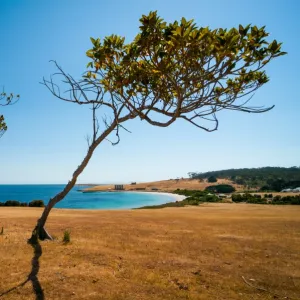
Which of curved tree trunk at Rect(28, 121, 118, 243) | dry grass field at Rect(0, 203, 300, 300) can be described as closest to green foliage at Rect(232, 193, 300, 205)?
dry grass field at Rect(0, 203, 300, 300)

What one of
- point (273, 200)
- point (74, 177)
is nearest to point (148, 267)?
point (74, 177)

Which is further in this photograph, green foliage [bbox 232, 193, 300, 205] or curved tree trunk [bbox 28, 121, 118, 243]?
green foliage [bbox 232, 193, 300, 205]

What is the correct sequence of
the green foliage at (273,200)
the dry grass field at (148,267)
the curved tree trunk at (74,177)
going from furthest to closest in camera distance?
the green foliage at (273,200)
the curved tree trunk at (74,177)
the dry grass field at (148,267)

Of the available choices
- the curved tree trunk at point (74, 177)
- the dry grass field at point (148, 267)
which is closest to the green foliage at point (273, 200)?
the dry grass field at point (148, 267)

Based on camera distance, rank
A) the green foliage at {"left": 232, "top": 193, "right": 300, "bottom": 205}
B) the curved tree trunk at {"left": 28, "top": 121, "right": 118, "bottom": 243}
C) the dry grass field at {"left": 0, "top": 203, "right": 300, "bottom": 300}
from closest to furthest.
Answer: the dry grass field at {"left": 0, "top": 203, "right": 300, "bottom": 300}
the curved tree trunk at {"left": 28, "top": 121, "right": 118, "bottom": 243}
the green foliage at {"left": 232, "top": 193, "right": 300, "bottom": 205}

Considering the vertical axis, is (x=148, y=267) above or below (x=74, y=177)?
below

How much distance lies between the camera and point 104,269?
870 centimetres

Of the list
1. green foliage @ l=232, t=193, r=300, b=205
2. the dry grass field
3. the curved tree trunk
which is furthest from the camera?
green foliage @ l=232, t=193, r=300, b=205

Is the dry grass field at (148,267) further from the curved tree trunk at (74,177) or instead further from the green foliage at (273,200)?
the green foliage at (273,200)

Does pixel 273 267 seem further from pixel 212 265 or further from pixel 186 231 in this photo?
pixel 186 231

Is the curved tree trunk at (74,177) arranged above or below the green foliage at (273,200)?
above

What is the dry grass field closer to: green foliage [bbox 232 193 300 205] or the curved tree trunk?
the curved tree trunk

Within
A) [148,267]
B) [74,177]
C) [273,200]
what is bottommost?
[273,200]

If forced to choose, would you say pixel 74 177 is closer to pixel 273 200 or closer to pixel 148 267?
pixel 148 267
